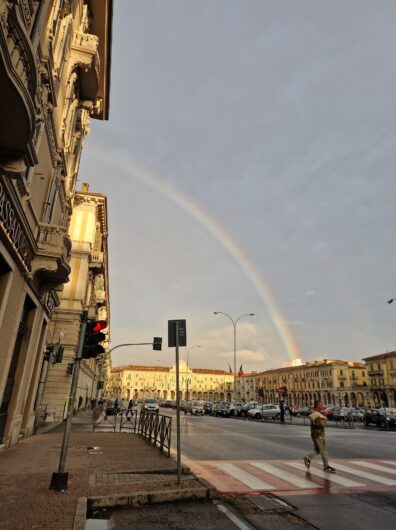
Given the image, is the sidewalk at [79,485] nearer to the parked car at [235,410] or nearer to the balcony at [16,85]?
the balcony at [16,85]

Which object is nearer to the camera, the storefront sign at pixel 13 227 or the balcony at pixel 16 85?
the balcony at pixel 16 85

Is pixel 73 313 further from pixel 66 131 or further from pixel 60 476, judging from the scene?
pixel 60 476

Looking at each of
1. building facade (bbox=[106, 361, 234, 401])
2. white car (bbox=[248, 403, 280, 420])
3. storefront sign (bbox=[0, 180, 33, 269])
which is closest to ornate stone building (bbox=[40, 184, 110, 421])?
storefront sign (bbox=[0, 180, 33, 269])

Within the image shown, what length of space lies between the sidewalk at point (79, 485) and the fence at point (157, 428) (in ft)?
1.94

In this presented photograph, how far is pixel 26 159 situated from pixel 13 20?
227cm

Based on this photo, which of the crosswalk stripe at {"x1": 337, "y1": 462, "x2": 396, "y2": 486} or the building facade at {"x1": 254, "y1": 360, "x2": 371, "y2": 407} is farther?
the building facade at {"x1": 254, "y1": 360, "x2": 371, "y2": 407}

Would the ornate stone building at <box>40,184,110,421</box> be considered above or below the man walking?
above

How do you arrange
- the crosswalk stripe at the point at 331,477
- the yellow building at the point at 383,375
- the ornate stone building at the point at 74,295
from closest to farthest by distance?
the crosswalk stripe at the point at 331,477 → the ornate stone building at the point at 74,295 → the yellow building at the point at 383,375

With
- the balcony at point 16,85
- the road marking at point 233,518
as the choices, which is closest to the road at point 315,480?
the road marking at point 233,518

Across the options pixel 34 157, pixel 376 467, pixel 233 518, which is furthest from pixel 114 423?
pixel 34 157

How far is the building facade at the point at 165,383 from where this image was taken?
6722 inches

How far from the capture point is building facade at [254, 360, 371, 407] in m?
114

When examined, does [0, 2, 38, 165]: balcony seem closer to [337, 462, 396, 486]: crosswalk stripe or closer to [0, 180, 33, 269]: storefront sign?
[0, 180, 33, 269]: storefront sign

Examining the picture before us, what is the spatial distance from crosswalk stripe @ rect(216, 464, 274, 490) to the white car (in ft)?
116
